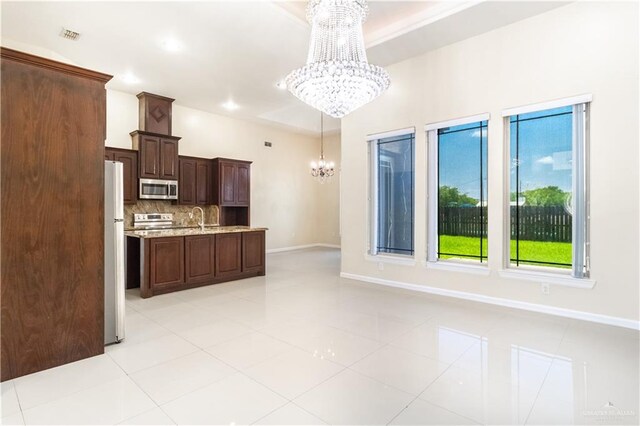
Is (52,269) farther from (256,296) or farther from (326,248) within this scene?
(326,248)

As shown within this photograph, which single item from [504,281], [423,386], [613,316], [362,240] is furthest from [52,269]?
[613,316]

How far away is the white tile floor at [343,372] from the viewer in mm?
1942

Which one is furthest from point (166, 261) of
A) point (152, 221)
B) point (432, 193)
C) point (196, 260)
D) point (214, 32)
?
point (432, 193)

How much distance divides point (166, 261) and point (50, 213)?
2.32 meters

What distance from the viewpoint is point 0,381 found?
227 centimetres

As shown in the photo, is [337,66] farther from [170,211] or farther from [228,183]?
[170,211]

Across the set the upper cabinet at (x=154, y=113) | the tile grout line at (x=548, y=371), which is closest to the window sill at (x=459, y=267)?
the tile grout line at (x=548, y=371)

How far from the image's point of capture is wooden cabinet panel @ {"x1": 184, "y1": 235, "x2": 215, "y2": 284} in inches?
194

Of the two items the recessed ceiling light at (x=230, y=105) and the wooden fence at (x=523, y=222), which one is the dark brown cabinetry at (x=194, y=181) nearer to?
the recessed ceiling light at (x=230, y=105)

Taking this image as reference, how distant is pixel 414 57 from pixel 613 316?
4.02m

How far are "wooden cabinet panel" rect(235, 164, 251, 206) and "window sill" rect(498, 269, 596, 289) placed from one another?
581 cm

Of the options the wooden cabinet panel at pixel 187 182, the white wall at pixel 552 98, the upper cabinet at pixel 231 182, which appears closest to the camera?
the white wall at pixel 552 98

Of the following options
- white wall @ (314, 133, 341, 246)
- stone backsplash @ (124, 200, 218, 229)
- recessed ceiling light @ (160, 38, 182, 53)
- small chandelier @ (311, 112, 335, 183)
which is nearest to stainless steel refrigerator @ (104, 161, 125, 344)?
recessed ceiling light @ (160, 38, 182, 53)

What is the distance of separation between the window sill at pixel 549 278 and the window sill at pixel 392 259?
1225 mm
